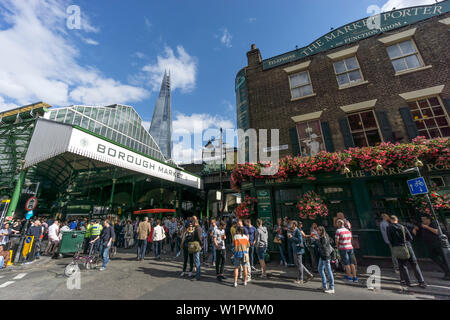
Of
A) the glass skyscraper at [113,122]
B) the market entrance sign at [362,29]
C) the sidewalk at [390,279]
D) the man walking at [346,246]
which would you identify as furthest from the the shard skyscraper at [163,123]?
the man walking at [346,246]

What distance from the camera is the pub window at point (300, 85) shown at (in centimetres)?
1146

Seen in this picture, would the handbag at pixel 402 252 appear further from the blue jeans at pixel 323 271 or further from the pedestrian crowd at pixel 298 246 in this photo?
the blue jeans at pixel 323 271

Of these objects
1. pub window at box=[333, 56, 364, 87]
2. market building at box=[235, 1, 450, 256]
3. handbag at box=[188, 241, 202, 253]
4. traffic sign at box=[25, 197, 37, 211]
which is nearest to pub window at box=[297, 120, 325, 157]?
market building at box=[235, 1, 450, 256]

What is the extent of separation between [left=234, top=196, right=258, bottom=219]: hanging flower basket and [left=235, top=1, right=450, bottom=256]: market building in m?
0.38

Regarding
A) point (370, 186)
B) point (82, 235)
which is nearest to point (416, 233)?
point (370, 186)

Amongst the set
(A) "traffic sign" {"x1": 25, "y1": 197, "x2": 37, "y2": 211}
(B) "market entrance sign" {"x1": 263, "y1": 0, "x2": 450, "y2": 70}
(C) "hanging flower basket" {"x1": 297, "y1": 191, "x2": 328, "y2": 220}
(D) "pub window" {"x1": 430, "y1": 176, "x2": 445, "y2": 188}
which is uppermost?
(B) "market entrance sign" {"x1": 263, "y1": 0, "x2": 450, "y2": 70}

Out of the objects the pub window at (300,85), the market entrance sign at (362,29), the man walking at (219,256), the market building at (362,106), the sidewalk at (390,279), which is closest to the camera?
the sidewalk at (390,279)

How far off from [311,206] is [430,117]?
24.0 ft

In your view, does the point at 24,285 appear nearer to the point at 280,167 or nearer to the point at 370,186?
the point at 280,167

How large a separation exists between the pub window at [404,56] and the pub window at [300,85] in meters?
4.25

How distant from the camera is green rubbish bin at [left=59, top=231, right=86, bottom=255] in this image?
32.0 feet

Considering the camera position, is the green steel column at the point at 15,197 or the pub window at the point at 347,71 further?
the pub window at the point at 347,71

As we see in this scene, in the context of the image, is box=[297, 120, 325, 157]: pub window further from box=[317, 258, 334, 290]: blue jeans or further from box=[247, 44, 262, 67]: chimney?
box=[317, 258, 334, 290]: blue jeans
